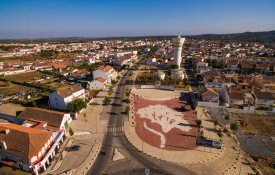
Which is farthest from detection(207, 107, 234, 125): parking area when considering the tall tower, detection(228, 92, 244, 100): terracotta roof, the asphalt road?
the tall tower

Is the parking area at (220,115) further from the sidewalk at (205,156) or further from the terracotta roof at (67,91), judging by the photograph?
the terracotta roof at (67,91)

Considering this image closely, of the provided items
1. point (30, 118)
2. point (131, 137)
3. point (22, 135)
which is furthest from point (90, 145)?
point (30, 118)

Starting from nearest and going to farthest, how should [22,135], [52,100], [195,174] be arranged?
[195,174] → [22,135] → [52,100]

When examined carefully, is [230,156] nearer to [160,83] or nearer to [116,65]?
[160,83]

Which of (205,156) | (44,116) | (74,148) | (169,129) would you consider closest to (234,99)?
(169,129)

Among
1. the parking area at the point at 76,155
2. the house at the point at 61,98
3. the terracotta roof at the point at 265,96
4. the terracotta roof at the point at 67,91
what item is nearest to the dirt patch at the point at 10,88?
the house at the point at 61,98
